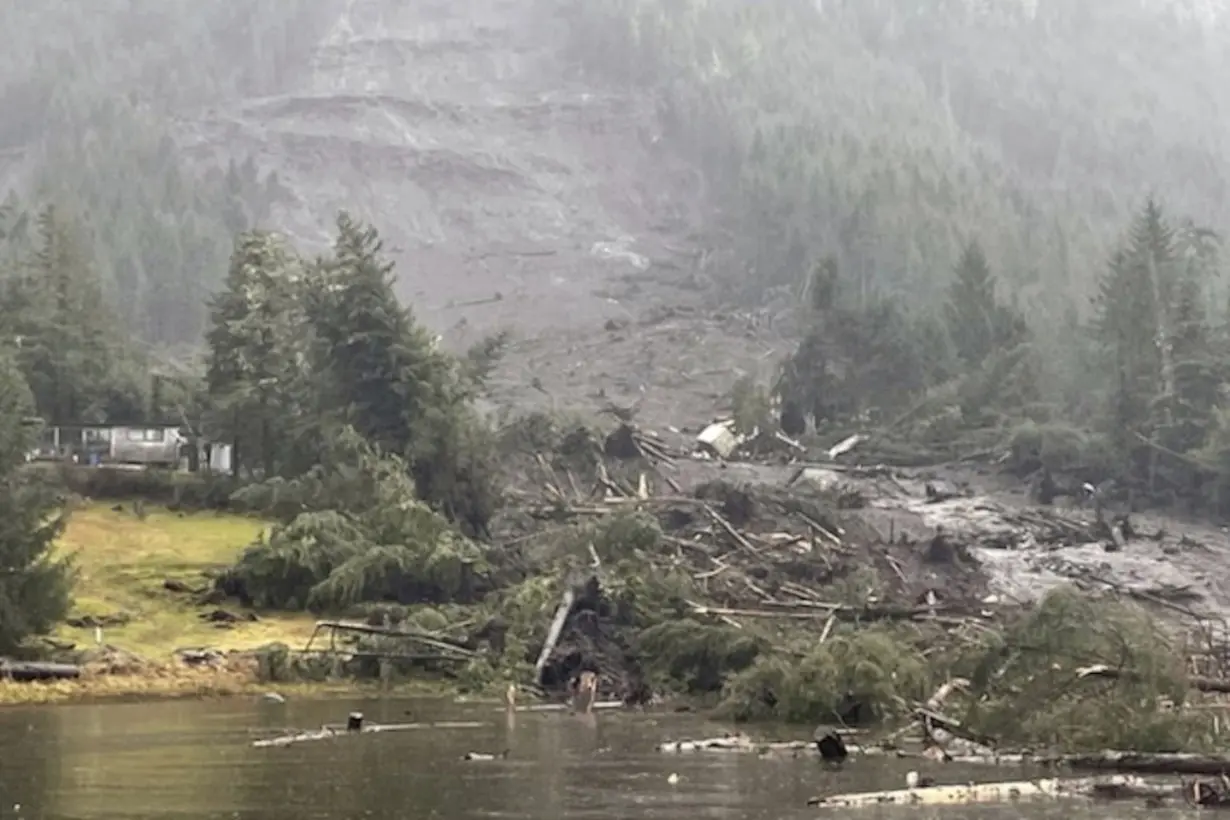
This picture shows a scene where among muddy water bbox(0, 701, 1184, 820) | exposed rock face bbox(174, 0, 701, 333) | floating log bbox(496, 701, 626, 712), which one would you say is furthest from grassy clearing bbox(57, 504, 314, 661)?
exposed rock face bbox(174, 0, 701, 333)

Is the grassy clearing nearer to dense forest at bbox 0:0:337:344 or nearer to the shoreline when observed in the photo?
the shoreline

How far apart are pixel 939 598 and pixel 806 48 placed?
482ft

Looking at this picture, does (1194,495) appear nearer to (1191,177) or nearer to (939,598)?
(939,598)

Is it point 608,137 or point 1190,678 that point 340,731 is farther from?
point 608,137

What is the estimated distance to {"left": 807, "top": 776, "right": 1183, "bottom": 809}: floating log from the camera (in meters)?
16.9

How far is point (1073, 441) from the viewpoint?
2226 inches

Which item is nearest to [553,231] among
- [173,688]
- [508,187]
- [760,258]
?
[508,187]

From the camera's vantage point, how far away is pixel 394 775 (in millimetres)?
19047

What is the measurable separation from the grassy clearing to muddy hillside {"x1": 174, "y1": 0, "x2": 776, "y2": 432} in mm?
35095

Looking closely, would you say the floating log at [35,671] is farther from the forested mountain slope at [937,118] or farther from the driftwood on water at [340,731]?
the forested mountain slope at [937,118]

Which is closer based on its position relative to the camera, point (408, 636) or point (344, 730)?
point (344, 730)

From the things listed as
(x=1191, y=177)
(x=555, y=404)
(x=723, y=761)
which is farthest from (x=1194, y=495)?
(x=1191, y=177)

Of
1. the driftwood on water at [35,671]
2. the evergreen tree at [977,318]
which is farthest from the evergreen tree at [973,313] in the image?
the driftwood on water at [35,671]

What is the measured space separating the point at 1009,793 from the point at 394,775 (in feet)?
21.4
